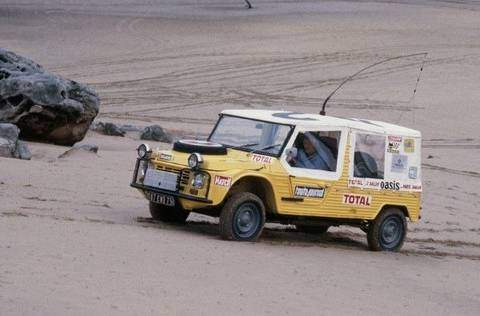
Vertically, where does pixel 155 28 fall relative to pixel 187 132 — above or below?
above

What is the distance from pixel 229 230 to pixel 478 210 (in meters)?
6.50

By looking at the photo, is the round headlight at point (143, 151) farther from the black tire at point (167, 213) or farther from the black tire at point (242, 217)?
the black tire at point (242, 217)

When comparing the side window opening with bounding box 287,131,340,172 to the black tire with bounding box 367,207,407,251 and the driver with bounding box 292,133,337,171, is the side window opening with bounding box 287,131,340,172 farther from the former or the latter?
the black tire with bounding box 367,207,407,251

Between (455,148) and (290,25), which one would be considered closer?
(455,148)

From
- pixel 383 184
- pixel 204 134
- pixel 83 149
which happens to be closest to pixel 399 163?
pixel 383 184

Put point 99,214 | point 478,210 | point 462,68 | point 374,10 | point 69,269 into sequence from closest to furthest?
1. point 69,269
2. point 99,214
3. point 478,210
4. point 462,68
5. point 374,10

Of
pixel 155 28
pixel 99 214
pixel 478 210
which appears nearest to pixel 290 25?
pixel 155 28

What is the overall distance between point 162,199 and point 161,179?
211mm

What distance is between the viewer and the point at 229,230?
43.2ft

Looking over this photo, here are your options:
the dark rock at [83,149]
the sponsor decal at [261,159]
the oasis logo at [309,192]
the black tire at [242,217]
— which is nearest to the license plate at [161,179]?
the black tire at [242,217]

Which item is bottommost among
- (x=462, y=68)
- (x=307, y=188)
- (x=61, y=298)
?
(x=61, y=298)

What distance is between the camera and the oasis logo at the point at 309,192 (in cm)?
1366

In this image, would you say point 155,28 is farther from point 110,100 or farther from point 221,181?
point 221,181

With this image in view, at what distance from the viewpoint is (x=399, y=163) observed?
14.6m
